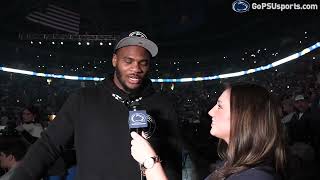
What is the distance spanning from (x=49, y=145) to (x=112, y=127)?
38cm

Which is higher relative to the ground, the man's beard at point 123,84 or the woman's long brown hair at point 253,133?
the man's beard at point 123,84

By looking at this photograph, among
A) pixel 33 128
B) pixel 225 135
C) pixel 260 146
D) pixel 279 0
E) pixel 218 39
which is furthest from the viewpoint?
pixel 218 39

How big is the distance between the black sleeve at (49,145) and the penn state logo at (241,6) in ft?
32.8

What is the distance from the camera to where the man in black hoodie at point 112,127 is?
2248 mm

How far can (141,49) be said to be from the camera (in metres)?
2.44

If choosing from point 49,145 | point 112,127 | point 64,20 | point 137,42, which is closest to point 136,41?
point 137,42

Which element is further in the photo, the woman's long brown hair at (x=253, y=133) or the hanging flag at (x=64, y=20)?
the hanging flag at (x=64, y=20)

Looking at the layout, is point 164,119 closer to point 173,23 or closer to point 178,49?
point 173,23

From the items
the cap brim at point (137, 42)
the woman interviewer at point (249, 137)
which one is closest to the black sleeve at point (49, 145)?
the cap brim at point (137, 42)

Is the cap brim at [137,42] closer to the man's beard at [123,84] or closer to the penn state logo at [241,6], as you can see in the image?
the man's beard at [123,84]

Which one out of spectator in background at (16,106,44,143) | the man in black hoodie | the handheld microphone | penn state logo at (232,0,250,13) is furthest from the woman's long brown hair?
penn state logo at (232,0,250,13)

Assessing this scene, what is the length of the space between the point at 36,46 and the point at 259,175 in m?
42.3

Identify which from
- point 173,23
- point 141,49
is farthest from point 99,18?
point 141,49

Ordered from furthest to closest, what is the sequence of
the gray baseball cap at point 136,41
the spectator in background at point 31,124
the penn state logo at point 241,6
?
the penn state logo at point 241,6 < the spectator in background at point 31,124 < the gray baseball cap at point 136,41
